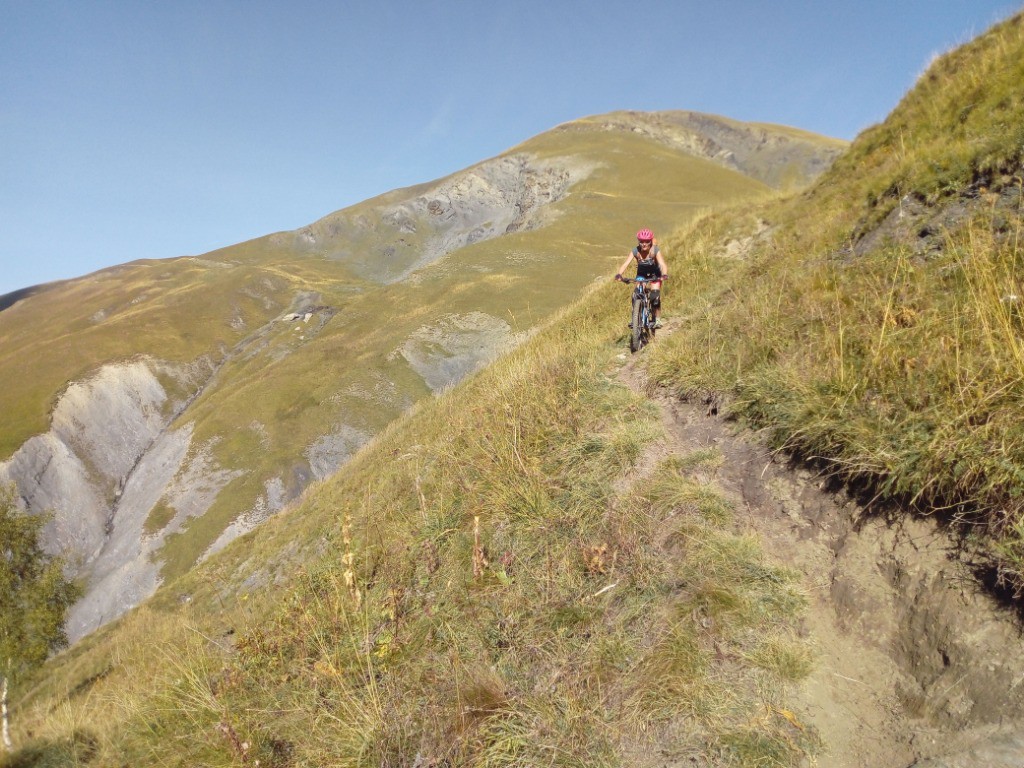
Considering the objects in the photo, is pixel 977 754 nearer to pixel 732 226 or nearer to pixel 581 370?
pixel 581 370

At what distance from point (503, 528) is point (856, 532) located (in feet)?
9.52

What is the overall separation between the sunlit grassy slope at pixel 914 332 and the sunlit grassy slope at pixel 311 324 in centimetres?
740

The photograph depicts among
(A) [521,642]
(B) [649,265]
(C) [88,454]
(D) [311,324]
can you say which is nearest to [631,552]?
(A) [521,642]

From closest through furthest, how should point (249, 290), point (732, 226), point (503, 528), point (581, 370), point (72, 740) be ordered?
1. point (503, 528)
2. point (72, 740)
3. point (581, 370)
4. point (732, 226)
5. point (249, 290)

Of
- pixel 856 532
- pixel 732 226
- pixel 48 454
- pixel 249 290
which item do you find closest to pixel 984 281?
pixel 856 532

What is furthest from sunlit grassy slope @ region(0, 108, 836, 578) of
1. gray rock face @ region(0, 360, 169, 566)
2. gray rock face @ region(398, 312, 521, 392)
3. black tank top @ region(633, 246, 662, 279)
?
black tank top @ region(633, 246, 662, 279)

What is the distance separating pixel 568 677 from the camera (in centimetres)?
313

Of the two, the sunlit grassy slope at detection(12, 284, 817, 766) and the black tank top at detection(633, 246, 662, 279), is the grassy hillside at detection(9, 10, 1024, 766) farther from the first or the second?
the black tank top at detection(633, 246, 662, 279)

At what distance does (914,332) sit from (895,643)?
2495 millimetres

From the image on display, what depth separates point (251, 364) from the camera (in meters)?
69.2

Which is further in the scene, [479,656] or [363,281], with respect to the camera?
[363,281]

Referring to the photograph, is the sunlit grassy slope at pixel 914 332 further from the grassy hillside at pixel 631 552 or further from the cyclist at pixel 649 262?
the cyclist at pixel 649 262

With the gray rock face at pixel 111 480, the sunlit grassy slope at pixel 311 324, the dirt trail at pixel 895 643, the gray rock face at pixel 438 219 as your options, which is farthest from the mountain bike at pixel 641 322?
the gray rock face at pixel 438 219

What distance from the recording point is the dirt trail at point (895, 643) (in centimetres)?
247
